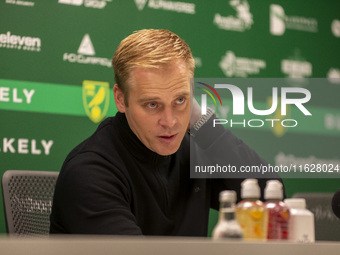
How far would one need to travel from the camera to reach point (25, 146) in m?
3.15

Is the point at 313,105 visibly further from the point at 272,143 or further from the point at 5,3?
the point at 5,3

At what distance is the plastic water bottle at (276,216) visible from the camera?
1.07m

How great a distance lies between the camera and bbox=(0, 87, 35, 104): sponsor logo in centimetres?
312

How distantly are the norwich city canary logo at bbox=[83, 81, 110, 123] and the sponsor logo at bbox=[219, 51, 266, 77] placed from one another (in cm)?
78

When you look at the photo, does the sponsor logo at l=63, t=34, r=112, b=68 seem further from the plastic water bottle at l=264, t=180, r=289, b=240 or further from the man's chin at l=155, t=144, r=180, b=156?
the plastic water bottle at l=264, t=180, r=289, b=240

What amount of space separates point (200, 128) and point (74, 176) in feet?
1.61

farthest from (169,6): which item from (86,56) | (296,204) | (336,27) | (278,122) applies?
(296,204)

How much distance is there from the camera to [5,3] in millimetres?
3213

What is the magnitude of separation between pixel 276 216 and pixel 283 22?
9.78ft

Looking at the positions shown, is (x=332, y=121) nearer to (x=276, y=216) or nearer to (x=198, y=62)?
(x=198, y=62)

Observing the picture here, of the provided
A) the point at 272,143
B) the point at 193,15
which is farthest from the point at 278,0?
the point at 272,143

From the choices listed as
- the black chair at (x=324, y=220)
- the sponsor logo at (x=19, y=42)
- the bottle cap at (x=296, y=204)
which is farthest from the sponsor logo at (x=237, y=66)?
the bottle cap at (x=296, y=204)

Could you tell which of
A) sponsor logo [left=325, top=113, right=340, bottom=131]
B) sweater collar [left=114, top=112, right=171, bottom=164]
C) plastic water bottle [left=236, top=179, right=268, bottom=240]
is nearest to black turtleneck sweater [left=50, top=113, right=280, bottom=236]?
sweater collar [left=114, top=112, right=171, bottom=164]

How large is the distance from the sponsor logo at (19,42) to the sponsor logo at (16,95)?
0.78ft
